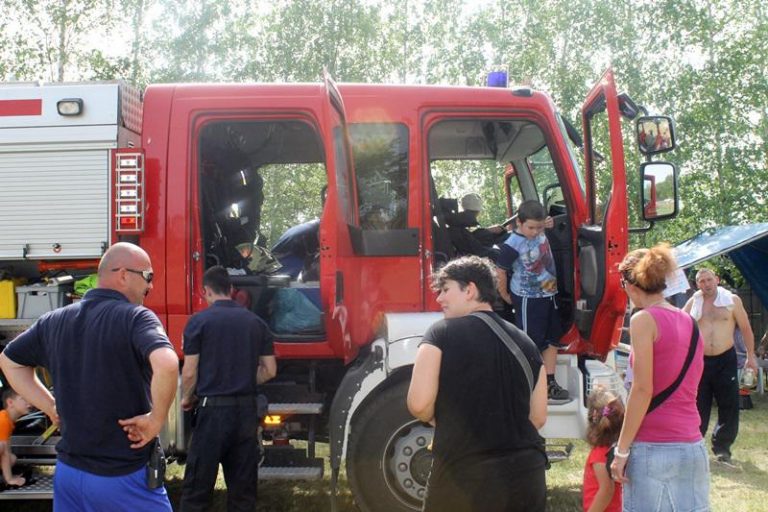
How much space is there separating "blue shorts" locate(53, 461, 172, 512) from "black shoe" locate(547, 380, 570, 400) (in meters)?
2.65

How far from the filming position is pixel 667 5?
62.7 ft

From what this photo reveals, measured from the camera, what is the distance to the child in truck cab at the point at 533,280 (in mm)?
4945

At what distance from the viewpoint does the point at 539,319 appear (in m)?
4.94

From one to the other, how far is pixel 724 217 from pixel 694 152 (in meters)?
2.14

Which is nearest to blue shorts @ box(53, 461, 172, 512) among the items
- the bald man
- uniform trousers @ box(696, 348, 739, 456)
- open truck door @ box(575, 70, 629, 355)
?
the bald man

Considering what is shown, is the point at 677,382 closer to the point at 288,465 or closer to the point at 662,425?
the point at 662,425

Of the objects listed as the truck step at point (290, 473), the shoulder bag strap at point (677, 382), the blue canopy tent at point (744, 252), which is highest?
the blue canopy tent at point (744, 252)

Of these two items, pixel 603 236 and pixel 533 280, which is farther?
pixel 533 280

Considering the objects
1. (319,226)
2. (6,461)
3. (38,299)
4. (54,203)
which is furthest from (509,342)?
(6,461)

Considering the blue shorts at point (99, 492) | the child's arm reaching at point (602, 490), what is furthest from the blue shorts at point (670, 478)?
the blue shorts at point (99, 492)

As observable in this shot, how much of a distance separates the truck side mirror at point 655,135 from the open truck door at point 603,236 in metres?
0.16

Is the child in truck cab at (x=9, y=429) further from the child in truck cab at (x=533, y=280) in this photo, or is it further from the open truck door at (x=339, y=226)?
the child in truck cab at (x=533, y=280)

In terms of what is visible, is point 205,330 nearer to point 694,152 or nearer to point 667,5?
point 694,152

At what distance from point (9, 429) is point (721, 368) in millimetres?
5919
